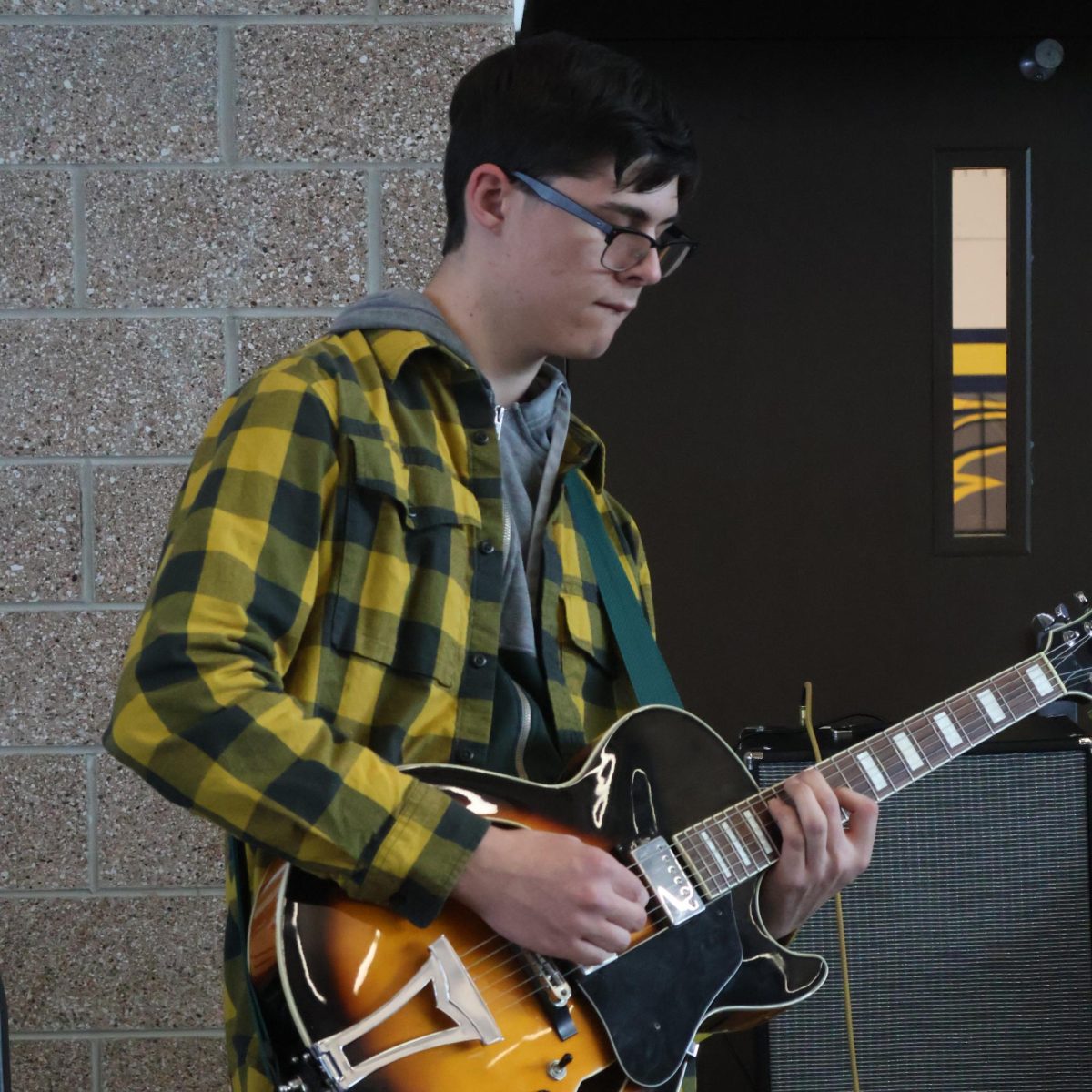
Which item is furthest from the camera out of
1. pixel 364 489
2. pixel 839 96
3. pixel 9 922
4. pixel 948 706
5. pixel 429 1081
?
pixel 839 96

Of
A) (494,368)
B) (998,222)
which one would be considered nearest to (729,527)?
(998,222)

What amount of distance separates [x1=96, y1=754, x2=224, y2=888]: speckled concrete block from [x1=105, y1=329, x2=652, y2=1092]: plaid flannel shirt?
0.79 m

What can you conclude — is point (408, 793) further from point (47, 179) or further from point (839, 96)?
point (839, 96)

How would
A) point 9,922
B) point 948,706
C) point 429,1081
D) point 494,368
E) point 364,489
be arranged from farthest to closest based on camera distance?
1. point 9,922
2. point 948,706
3. point 494,368
4. point 364,489
5. point 429,1081

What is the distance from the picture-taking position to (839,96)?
7.71ft

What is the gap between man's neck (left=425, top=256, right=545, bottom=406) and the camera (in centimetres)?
128

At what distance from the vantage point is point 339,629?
1.12 m

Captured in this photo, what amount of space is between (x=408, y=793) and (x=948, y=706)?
785mm

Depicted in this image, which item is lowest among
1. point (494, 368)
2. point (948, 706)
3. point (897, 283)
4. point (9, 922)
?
point (9, 922)

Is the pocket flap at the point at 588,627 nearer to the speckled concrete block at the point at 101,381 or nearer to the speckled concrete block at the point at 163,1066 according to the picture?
the speckled concrete block at the point at 101,381

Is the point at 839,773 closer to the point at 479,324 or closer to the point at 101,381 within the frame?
the point at 479,324

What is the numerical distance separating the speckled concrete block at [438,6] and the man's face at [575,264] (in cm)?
85

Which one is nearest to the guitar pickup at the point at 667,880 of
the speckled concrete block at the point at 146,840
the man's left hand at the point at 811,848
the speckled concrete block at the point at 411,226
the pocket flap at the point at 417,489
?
the man's left hand at the point at 811,848

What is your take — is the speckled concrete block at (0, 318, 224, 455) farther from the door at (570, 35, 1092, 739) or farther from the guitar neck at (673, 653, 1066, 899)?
the guitar neck at (673, 653, 1066, 899)
